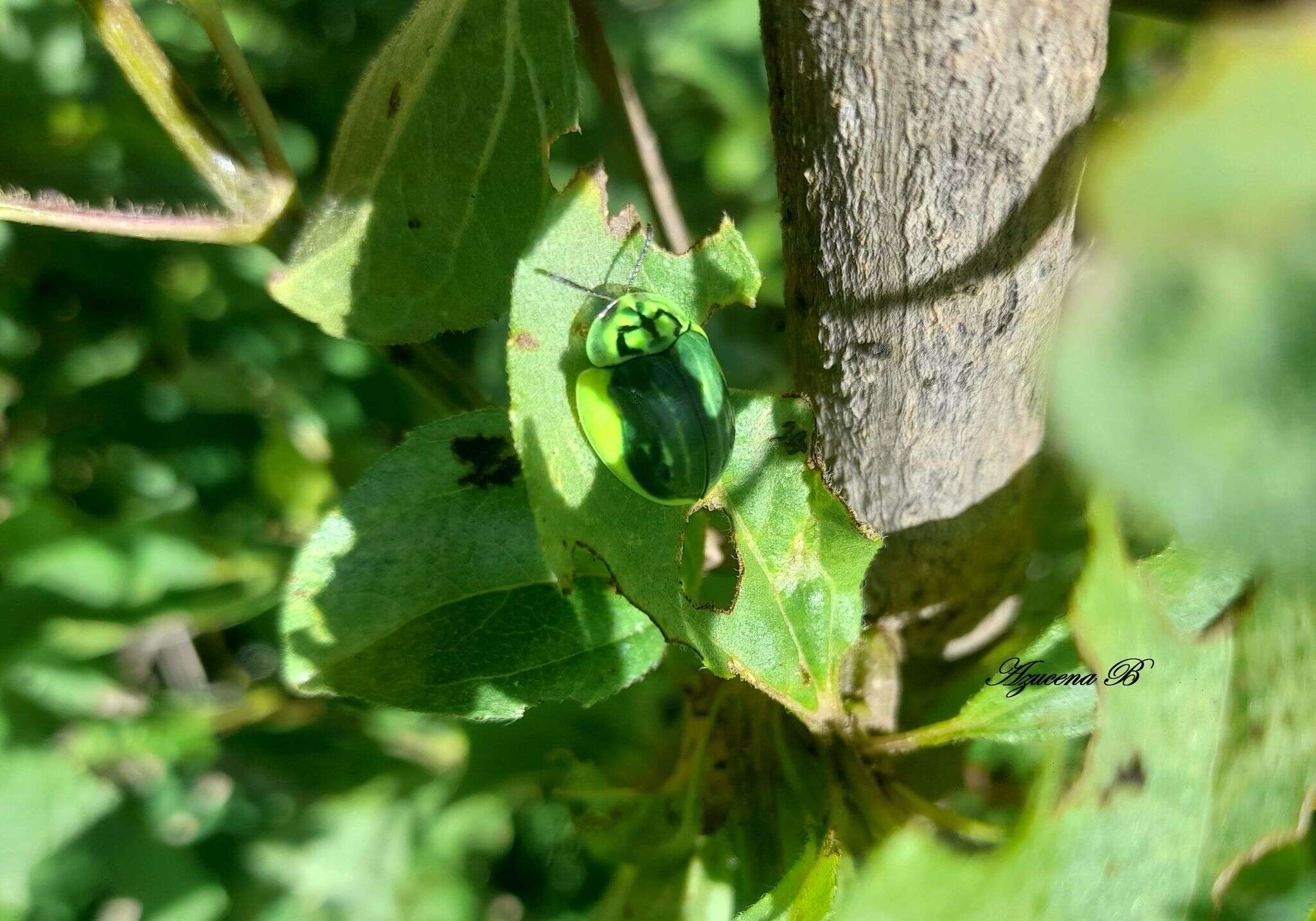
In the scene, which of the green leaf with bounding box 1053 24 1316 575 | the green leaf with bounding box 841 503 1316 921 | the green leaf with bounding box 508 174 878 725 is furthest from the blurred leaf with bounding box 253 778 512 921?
the green leaf with bounding box 1053 24 1316 575

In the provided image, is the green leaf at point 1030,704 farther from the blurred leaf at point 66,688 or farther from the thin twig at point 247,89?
the blurred leaf at point 66,688

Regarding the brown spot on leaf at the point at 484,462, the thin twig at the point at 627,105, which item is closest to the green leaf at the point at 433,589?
the brown spot on leaf at the point at 484,462

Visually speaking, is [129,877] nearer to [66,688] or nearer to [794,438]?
[66,688]

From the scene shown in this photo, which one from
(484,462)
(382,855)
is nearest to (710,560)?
(484,462)

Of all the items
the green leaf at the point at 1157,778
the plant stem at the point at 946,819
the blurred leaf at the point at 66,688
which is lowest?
the blurred leaf at the point at 66,688

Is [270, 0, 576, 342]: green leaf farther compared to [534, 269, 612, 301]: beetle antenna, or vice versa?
[270, 0, 576, 342]: green leaf

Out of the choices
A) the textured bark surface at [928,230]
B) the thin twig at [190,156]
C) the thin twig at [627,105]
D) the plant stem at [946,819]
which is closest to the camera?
the textured bark surface at [928,230]

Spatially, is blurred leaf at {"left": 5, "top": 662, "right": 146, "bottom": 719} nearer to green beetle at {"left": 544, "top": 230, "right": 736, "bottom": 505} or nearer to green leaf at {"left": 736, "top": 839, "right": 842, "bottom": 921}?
green beetle at {"left": 544, "top": 230, "right": 736, "bottom": 505}
